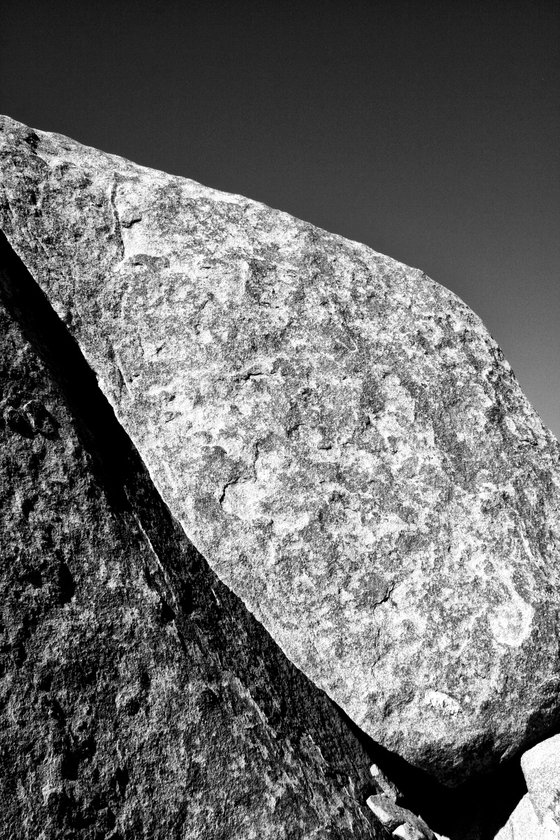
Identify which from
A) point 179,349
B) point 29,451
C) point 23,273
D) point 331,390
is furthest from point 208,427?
point 23,273

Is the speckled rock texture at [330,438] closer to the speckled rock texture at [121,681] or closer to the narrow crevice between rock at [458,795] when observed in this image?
the narrow crevice between rock at [458,795]

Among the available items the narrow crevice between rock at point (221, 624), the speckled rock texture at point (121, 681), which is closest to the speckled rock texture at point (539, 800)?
the narrow crevice between rock at point (221, 624)

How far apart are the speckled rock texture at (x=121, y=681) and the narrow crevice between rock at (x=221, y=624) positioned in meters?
0.01

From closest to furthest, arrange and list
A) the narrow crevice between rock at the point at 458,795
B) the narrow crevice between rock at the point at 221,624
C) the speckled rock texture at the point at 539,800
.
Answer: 1. the narrow crevice between rock at the point at 221,624
2. the speckled rock texture at the point at 539,800
3. the narrow crevice between rock at the point at 458,795

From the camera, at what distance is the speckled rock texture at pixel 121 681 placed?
2.69m

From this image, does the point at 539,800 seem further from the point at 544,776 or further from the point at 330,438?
the point at 330,438

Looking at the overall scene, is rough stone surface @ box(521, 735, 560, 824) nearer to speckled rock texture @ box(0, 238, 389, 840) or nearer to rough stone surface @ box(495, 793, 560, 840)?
rough stone surface @ box(495, 793, 560, 840)

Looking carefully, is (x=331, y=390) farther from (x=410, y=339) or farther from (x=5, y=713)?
(x=5, y=713)

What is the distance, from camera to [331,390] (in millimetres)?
4430

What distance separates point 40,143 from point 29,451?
10.3ft

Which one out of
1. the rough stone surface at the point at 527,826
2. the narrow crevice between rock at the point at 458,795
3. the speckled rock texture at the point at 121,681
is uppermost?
the speckled rock texture at the point at 121,681

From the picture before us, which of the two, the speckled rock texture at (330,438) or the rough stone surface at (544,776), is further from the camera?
the speckled rock texture at (330,438)

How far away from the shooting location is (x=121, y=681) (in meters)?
2.93

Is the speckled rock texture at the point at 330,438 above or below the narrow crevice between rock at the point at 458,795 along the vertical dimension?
above
